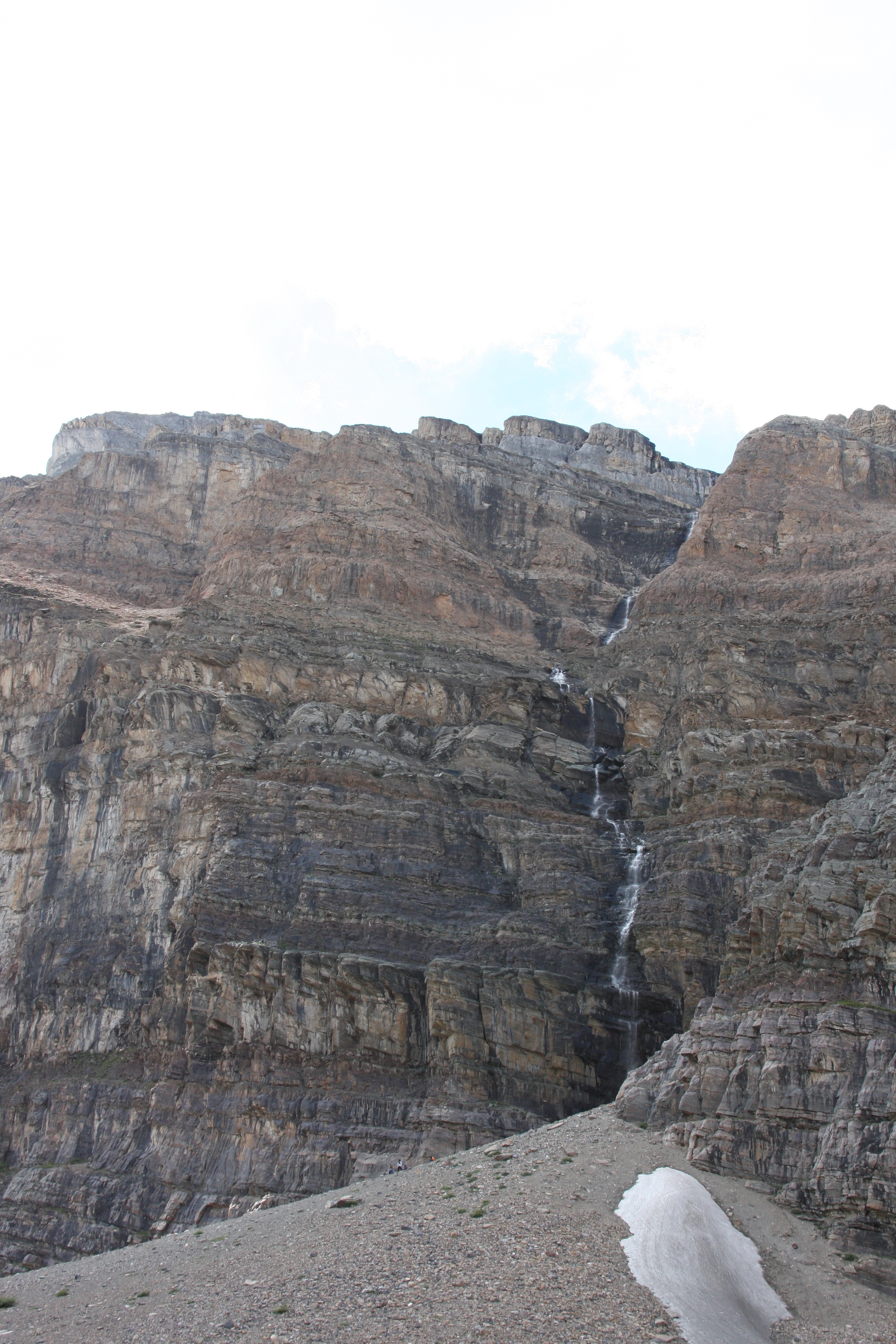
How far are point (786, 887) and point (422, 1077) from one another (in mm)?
15836

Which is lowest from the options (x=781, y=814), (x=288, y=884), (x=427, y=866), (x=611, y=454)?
(x=288, y=884)

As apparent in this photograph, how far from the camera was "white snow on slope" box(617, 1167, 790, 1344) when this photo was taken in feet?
76.4

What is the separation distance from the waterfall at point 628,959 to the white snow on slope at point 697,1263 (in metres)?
13.6

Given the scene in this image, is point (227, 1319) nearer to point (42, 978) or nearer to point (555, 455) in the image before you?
point (42, 978)

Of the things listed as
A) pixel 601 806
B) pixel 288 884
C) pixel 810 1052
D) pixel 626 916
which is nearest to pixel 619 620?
pixel 601 806

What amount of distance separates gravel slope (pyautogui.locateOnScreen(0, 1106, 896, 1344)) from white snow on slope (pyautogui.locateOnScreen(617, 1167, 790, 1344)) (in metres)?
0.38

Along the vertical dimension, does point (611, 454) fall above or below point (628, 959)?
above

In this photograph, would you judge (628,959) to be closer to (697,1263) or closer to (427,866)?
(427,866)

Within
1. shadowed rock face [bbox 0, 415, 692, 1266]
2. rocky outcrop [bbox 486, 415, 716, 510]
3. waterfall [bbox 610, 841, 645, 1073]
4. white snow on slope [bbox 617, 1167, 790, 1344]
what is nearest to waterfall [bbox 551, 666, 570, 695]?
shadowed rock face [bbox 0, 415, 692, 1266]

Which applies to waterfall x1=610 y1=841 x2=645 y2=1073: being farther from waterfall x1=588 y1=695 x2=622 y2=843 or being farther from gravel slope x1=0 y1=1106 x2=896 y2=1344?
gravel slope x1=0 y1=1106 x2=896 y2=1344

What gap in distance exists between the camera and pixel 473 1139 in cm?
3919

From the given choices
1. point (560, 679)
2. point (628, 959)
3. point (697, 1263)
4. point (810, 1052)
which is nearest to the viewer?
point (697, 1263)

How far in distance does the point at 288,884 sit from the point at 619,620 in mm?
43638

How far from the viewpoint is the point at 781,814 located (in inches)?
1986
